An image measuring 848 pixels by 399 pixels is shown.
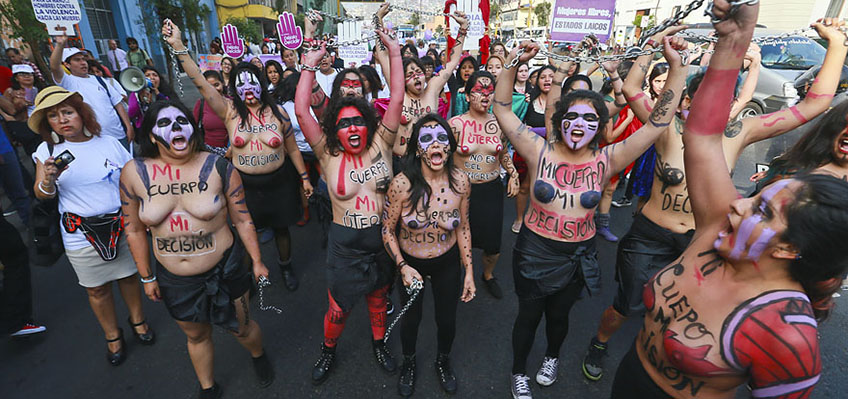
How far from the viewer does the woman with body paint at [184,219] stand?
240cm

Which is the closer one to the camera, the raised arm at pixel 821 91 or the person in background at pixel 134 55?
the raised arm at pixel 821 91

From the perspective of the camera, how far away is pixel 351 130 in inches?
107

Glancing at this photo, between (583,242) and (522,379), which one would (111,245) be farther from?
(583,242)

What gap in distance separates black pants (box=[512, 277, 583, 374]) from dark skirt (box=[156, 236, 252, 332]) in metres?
1.91

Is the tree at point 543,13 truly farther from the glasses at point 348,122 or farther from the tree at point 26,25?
the glasses at point 348,122

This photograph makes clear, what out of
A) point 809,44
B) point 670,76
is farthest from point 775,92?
point 670,76

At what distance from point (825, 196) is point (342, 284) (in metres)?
2.43

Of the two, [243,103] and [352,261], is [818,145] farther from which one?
[243,103]

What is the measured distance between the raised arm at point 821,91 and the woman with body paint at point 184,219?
11.5 ft

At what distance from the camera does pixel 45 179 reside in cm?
262

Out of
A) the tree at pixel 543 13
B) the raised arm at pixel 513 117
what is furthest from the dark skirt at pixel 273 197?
the tree at pixel 543 13

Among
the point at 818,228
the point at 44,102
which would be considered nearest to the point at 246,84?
the point at 44,102

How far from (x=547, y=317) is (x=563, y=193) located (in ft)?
2.91

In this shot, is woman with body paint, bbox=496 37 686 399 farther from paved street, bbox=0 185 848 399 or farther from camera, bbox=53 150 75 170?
camera, bbox=53 150 75 170
